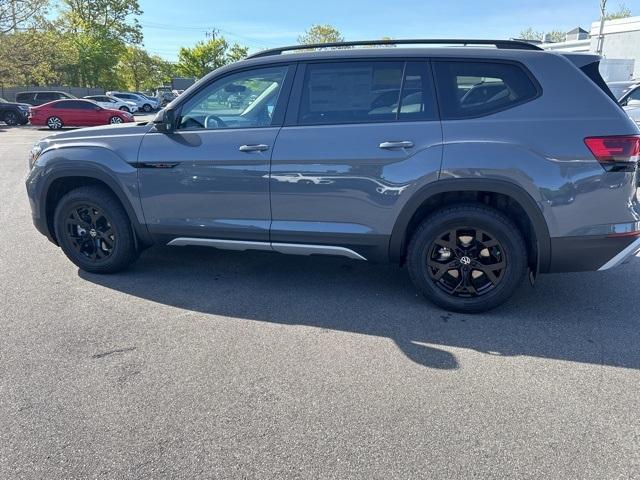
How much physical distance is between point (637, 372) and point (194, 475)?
2663 millimetres

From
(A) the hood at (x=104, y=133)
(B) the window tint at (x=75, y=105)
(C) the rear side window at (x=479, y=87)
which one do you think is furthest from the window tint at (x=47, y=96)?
(C) the rear side window at (x=479, y=87)

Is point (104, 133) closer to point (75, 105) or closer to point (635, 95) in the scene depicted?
point (635, 95)

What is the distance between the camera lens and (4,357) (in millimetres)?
3053

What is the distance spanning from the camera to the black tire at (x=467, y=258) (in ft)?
11.3

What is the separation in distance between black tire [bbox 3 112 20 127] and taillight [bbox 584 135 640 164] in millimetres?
28882

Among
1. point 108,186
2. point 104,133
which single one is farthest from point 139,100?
point 108,186

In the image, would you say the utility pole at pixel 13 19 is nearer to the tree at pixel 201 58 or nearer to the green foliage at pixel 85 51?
the green foliage at pixel 85 51

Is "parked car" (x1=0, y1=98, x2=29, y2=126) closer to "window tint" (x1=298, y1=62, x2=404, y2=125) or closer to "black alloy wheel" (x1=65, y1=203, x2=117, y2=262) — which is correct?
"black alloy wheel" (x1=65, y1=203, x2=117, y2=262)

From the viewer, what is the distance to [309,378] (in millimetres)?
2844

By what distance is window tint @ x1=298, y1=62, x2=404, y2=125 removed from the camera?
355 cm

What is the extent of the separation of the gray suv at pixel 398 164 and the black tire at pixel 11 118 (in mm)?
25586

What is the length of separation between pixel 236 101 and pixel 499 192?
2.27 meters

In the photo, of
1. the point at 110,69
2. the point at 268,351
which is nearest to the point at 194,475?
the point at 268,351

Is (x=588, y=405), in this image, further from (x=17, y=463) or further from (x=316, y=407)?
(x=17, y=463)
